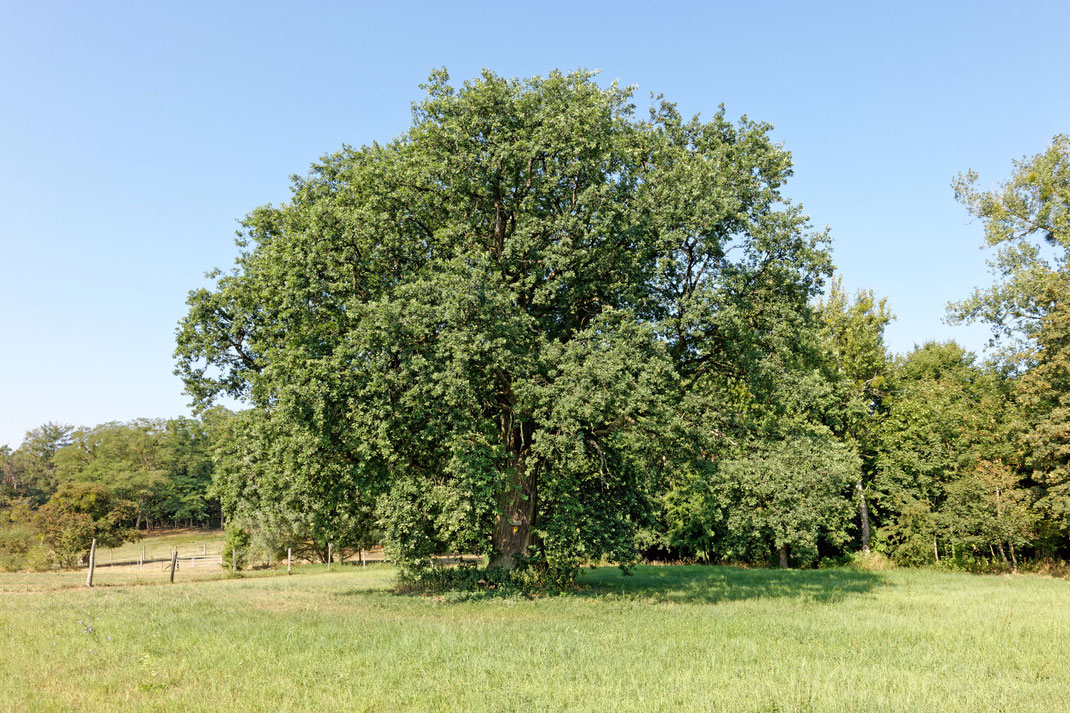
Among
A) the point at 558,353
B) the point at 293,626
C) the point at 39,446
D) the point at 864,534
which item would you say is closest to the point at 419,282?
the point at 558,353

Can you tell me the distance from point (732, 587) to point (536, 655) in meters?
17.2

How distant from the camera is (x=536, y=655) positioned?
39.0ft

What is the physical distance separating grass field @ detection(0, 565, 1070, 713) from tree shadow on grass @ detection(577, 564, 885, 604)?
45.5 inches

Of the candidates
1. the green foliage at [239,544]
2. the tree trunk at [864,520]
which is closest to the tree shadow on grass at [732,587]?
the tree trunk at [864,520]

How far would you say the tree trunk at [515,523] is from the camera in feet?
77.4

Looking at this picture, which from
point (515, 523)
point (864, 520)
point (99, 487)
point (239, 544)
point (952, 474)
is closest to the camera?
point (515, 523)

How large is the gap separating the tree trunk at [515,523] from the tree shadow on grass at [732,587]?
283 centimetres

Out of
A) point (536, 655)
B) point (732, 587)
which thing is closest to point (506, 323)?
point (536, 655)

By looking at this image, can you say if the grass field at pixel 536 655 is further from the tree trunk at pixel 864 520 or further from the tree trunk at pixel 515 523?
the tree trunk at pixel 864 520

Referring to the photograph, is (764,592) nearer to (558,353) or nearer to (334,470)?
(558,353)

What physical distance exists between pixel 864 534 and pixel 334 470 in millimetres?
38770

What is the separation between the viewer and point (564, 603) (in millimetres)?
20359

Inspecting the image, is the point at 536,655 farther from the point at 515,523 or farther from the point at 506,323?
the point at 515,523

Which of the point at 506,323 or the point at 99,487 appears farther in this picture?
the point at 99,487
